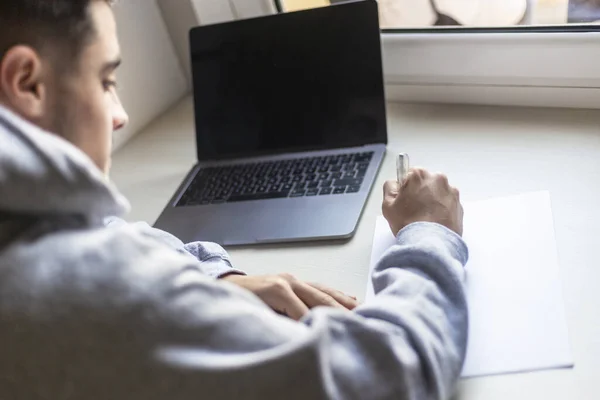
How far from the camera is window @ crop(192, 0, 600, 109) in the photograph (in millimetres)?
1037

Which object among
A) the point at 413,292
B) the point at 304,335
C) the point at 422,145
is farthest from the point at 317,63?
the point at 304,335

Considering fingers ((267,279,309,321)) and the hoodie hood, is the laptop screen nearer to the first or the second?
fingers ((267,279,309,321))

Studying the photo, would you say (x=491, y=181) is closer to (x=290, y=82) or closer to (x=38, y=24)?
(x=290, y=82)

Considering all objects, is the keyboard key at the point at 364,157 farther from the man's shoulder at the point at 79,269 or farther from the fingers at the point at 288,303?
the man's shoulder at the point at 79,269

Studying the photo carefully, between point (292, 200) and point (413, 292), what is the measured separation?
0.37m

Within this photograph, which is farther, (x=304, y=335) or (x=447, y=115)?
(x=447, y=115)

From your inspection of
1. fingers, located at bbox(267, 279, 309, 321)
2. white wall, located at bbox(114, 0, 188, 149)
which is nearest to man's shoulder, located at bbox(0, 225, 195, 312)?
fingers, located at bbox(267, 279, 309, 321)

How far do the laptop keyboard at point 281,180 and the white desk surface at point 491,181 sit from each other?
0.13ft

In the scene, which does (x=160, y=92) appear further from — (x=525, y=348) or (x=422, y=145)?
(x=525, y=348)

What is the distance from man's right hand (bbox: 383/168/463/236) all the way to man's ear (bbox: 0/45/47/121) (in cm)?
41

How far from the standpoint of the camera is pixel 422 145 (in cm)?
106

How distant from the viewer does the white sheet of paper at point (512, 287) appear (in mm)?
657

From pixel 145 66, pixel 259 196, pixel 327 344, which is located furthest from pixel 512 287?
pixel 145 66

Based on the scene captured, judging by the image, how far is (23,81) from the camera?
22.0 inches
